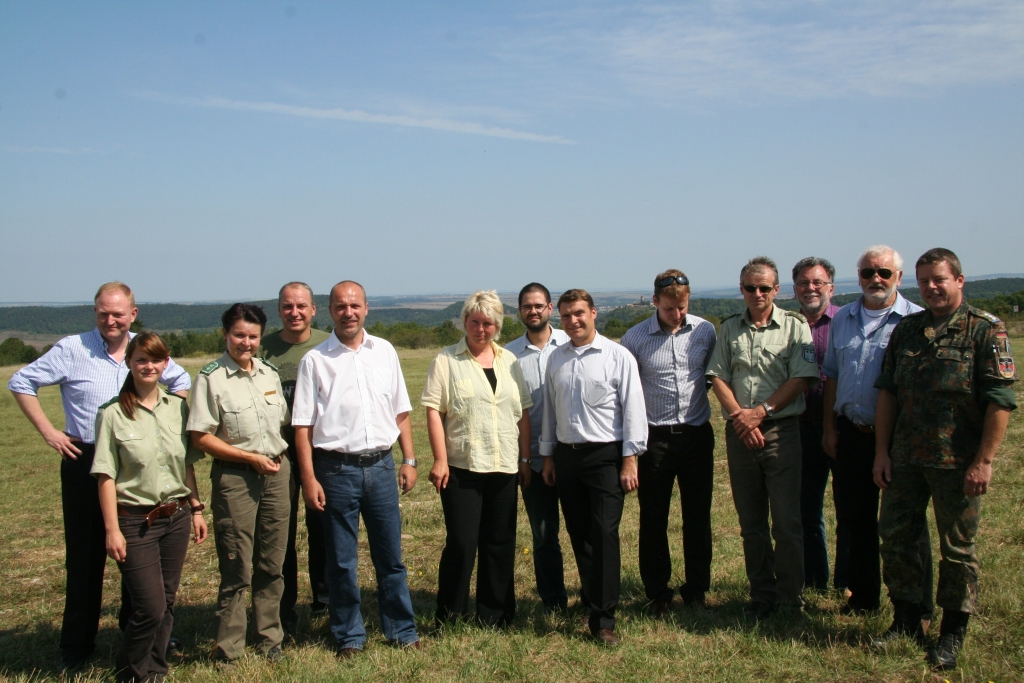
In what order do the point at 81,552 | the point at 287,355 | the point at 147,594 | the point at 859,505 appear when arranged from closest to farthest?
1. the point at 147,594
2. the point at 81,552
3. the point at 859,505
4. the point at 287,355

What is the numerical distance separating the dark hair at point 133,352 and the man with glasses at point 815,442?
4225mm

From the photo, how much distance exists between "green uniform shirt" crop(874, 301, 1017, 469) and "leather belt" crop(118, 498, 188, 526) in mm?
4246

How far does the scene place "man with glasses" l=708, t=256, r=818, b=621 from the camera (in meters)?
5.03

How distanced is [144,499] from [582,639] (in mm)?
2772

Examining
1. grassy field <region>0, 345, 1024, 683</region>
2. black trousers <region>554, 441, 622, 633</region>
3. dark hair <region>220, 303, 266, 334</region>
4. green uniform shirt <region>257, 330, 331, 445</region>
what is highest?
dark hair <region>220, 303, 266, 334</region>

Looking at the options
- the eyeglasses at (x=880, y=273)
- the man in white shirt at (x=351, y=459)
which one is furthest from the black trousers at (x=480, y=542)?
the eyeglasses at (x=880, y=273)

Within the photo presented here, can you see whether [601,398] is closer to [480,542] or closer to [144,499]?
[480,542]

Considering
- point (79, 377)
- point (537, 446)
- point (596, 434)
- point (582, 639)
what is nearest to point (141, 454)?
point (79, 377)

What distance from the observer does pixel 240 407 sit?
180 inches

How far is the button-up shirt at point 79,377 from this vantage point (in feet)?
15.7

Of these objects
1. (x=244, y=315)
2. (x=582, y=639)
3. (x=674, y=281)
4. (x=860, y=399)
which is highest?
(x=674, y=281)

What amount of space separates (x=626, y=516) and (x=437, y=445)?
13.7 feet

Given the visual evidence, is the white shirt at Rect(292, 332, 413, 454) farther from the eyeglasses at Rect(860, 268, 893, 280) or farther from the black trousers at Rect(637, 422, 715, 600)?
the eyeglasses at Rect(860, 268, 893, 280)

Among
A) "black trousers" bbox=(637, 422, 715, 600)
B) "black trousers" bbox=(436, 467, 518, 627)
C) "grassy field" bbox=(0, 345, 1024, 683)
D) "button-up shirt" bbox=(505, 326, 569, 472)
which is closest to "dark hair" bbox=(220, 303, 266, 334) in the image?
"black trousers" bbox=(436, 467, 518, 627)
